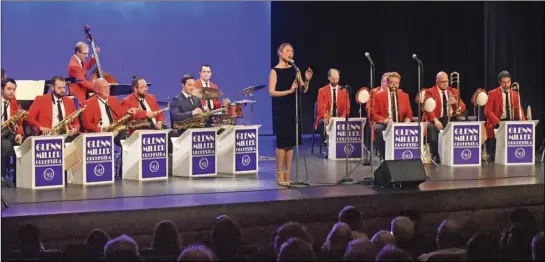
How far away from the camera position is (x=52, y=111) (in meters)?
7.77

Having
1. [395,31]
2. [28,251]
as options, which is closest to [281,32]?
[395,31]

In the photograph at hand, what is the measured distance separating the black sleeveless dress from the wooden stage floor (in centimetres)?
46

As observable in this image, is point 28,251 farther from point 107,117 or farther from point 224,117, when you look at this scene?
point 224,117

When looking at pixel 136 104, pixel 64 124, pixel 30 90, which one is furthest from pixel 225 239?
pixel 30 90

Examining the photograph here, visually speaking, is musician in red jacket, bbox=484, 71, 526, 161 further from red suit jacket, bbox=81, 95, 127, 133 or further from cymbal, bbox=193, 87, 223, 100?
red suit jacket, bbox=81, 95, 127, 133

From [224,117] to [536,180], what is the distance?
10.7 feet

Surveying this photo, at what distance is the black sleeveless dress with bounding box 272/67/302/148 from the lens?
700cm

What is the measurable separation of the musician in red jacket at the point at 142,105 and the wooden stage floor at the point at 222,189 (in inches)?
27.5

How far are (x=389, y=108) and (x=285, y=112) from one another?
2624mm

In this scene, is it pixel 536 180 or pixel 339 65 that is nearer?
pixel 536 180

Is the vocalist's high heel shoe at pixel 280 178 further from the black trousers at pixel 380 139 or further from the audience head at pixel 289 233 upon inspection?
the audience head at pixel 289 233

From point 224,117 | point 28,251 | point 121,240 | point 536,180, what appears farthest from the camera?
point 224,117

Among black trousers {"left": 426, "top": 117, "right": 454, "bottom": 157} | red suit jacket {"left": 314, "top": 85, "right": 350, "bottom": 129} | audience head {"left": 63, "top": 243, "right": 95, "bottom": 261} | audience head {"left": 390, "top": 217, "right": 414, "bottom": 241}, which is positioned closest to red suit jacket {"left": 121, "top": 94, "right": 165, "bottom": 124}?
red suit jacket {"left": 314, "top": 85, "right": 350, "bottom": 129}

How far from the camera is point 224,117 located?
339 inches
